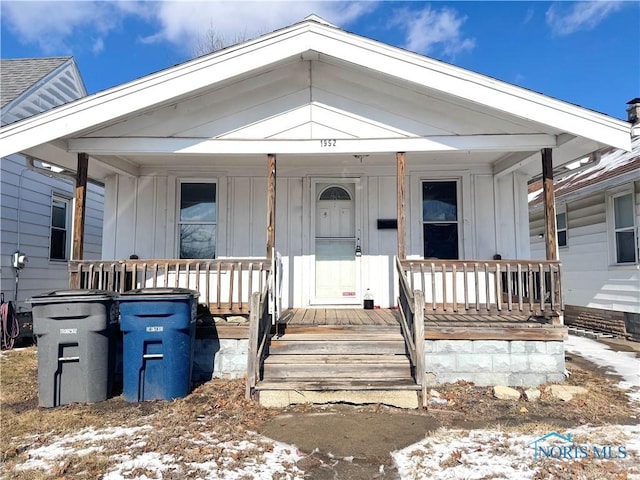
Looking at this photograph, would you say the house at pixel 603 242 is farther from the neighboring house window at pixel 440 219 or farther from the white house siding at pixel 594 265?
the neighboring house window at pixel 440 219

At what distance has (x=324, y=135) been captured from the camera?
5980 mm

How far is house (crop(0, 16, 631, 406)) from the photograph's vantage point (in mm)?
5219

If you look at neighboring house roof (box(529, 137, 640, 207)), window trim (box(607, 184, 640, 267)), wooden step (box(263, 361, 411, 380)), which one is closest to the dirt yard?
wooden step (box(263, 361, 411, 380))

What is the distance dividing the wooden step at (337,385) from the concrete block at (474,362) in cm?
105

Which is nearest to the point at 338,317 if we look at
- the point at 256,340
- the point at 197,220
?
the point at 256,340

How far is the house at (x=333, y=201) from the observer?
5.22 meters

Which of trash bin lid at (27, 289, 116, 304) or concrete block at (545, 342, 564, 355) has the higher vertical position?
trash bin lid at (27, 289, 116, 304)

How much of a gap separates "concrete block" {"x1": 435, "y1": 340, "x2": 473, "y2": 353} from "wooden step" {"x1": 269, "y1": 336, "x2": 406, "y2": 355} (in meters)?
0.53

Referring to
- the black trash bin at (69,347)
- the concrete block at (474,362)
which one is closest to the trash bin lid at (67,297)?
the black trash bin at (69,347)

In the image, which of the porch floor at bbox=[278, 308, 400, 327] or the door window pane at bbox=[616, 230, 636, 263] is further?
the door window pane at bbox=[616, 230, 636, 263]

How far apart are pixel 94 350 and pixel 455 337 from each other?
415cm

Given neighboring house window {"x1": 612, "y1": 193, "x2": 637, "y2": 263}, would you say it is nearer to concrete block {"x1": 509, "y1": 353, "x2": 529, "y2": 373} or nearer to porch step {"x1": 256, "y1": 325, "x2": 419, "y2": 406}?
concrete block {"x1": 509, "y1": 353, "x2": 529, "y2": 373}

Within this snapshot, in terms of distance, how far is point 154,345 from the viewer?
15.1 ft

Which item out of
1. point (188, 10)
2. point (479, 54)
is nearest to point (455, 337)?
point (479, 54)
